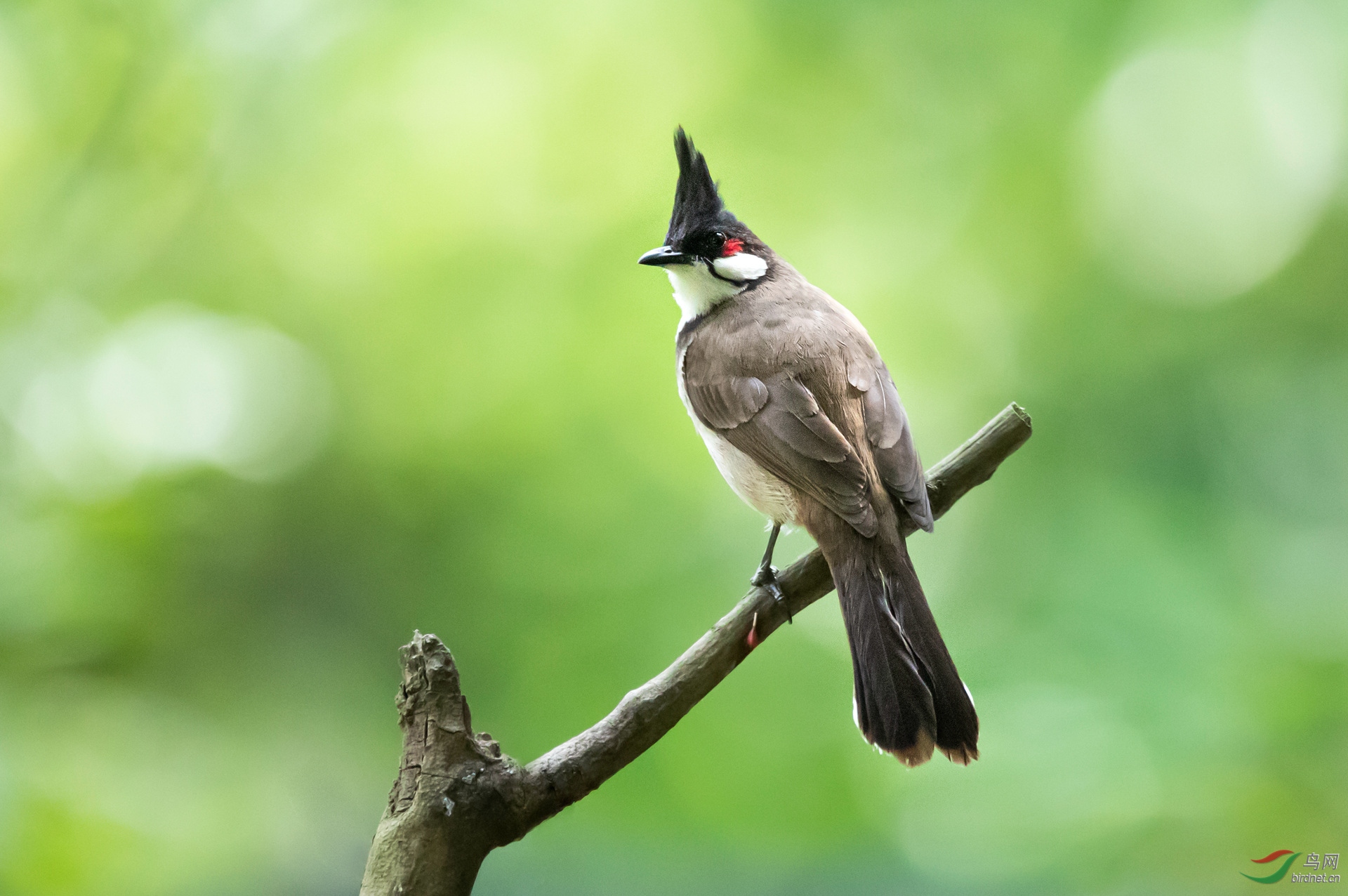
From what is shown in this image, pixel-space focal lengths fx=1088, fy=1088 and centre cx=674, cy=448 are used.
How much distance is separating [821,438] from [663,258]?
49cm

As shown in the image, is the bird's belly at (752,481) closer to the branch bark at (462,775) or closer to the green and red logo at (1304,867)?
the branch bark at (462,775)

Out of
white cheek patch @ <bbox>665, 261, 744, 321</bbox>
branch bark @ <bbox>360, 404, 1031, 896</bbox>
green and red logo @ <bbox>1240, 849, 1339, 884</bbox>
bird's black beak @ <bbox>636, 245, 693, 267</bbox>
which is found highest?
white cheek patch @ <bbox>665, 261, 744, 321</bbox>

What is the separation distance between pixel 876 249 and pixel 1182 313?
0.90m

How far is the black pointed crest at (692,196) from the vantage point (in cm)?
206

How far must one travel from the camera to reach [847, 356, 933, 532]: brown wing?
1.76m

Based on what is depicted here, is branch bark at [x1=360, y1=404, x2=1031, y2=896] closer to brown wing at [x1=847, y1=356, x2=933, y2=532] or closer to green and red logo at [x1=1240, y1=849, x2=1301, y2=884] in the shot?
brown wing at [x1=847, y1=356, x2=933, y2=532]

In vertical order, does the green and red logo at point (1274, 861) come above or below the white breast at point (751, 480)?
below

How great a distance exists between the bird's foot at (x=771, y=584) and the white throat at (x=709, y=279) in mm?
578

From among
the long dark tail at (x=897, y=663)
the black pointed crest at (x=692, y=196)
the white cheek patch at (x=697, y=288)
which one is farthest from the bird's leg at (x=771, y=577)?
the black pointed crest at (x=692, y=196)

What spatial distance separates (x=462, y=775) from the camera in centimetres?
140

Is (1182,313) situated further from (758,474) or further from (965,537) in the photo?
(758,474)

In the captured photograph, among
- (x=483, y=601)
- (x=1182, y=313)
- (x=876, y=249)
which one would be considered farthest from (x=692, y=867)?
(x=1182, y=313)

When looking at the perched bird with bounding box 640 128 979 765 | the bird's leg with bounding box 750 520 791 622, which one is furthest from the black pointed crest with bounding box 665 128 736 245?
the bird's leg with bounding box 750 520 791 622

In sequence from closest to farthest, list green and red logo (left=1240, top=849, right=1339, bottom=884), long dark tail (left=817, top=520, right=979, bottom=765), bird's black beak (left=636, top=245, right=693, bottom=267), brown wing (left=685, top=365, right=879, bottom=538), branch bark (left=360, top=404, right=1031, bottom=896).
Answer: branch bark (left=360, top=404, right=1031, bottom=896), long dark tail (left=817, top=520, right=979, bottom=765), brown wing (left=685, top=365, right=879, bottom=538), bird's black beak (left=636, top=245, right=693, bottom=267), green and red logo (left=1240, top=849, right=1339, bottom=884)
